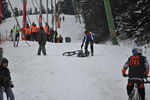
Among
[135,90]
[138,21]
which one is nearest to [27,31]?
[138,21]

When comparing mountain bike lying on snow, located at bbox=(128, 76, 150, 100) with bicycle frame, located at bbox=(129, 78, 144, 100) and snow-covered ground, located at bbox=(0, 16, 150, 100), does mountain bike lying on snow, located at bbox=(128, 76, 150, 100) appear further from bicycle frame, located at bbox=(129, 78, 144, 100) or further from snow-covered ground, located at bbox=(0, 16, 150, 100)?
snow-covered ground, located at bbox=(0, 16, 150, 100)

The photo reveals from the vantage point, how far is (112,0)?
26016mm

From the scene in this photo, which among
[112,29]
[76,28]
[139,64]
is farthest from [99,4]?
[76,28]

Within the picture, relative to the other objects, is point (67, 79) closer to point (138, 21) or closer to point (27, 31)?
point (138, 21)

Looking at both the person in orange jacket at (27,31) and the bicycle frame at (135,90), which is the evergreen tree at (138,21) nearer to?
the person in orange jacket at (27,31)

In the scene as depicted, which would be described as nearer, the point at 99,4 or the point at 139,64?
the point at 139,64

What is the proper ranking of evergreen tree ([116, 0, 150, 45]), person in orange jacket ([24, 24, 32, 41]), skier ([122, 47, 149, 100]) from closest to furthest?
skier ([122, 47, 149, 100]) < evergreen tree ([116, 0, 150, 45]) < person in orange jacket ([24, 24, 32, 41])

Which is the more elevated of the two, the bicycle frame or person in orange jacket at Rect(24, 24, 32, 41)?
person in orange jacket at Rect(24, 24, 32, 41)

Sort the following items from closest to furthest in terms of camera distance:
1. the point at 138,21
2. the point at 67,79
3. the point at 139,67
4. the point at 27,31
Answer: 1. the point at 139,67
2. the point at 67,79
3. the point at 138,21
4. the point at 27,31

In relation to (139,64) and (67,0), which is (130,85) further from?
(67,0)

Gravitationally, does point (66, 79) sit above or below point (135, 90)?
below

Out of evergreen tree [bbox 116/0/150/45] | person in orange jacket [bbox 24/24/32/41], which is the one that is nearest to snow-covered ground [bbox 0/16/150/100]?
evergreen tree [bbox 116/0/150/45]

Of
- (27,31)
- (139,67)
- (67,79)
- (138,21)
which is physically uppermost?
(138,21)

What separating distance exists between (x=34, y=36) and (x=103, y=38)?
29.2 feet
